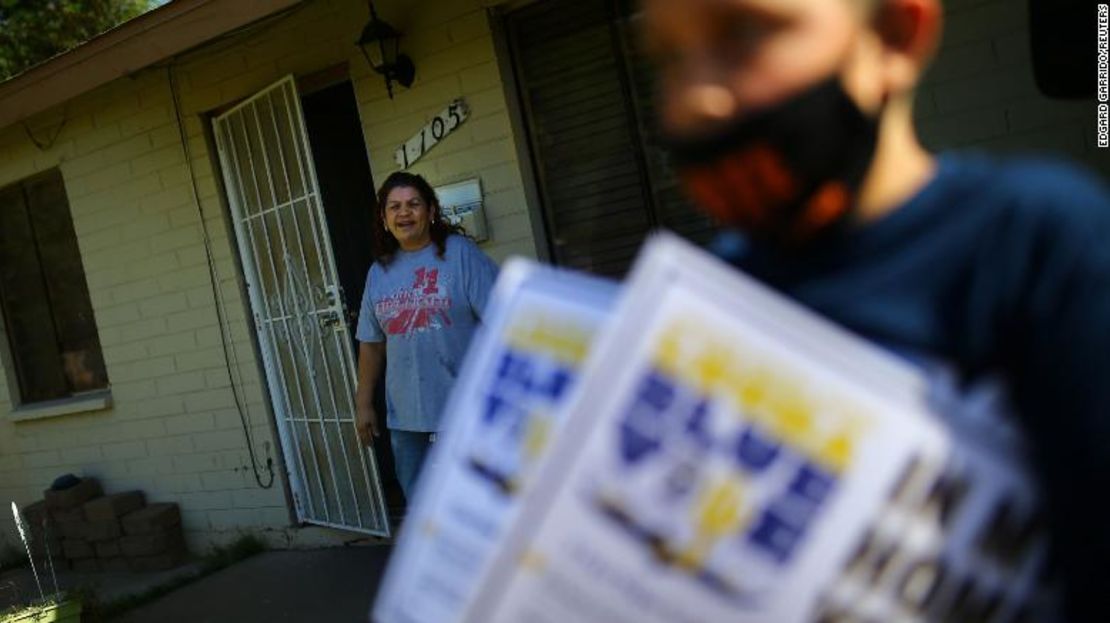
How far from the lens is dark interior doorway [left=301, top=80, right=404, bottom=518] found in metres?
5.99

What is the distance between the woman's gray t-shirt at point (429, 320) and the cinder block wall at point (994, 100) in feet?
6.02

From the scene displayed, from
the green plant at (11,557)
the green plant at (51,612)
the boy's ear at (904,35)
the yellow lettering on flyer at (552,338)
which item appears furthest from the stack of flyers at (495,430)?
the green plant at (11,557)

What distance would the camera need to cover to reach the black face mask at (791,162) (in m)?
0.89

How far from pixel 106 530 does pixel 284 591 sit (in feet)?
6.70

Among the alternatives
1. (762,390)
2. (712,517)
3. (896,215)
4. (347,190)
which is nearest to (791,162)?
(896,215)

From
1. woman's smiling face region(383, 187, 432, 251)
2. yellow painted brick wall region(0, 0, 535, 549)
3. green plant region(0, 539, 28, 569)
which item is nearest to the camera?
woman's smiling face region(383, 187, 432, 251)

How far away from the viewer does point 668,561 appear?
831mm

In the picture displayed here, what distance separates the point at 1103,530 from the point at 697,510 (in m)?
0.32

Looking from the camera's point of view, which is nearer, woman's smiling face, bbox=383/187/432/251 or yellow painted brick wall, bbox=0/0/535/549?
woman's smiling face, bbox=383/187/432/251

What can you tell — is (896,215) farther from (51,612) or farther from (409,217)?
(51,612)

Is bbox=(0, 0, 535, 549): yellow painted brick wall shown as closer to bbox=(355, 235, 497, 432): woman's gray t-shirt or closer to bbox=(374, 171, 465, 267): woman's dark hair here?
bbox=(374, 171, 465, 267): woman's dark hair


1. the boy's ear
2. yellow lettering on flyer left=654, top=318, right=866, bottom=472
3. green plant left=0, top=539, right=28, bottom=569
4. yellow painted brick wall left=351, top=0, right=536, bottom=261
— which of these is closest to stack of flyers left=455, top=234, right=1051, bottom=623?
yellow lettering on flyer left=654, top=318, right=866, bottom=472

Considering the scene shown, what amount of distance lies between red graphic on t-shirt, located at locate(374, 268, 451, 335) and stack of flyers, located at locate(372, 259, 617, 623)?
2.67 metres

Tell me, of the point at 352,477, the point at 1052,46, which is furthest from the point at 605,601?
the point at 352,477
